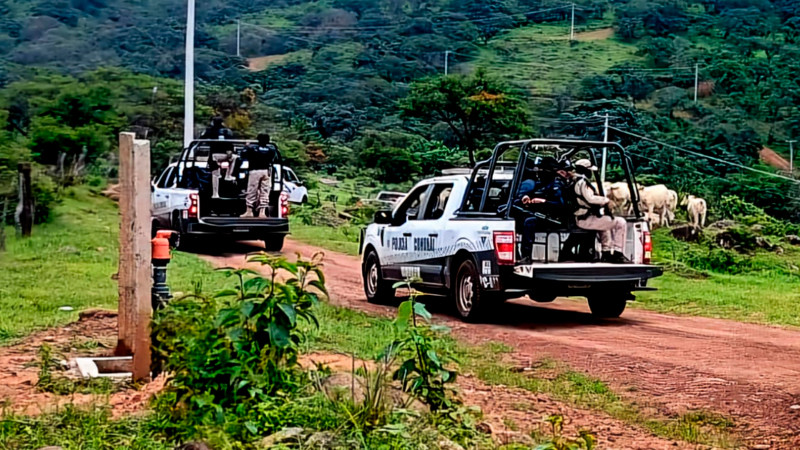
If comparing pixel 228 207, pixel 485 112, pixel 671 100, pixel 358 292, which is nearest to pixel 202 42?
pixel 671 100

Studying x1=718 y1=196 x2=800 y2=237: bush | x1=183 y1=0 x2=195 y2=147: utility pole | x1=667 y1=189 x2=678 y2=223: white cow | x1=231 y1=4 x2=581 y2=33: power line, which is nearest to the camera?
x1=183 y1=0 x2=195 y2=147: utility pole

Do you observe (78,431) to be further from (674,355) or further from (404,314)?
(674,355)

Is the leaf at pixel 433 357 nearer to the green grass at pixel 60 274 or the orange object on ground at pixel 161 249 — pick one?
the orange object on ground at pixel 161 249

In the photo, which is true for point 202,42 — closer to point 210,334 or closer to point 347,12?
point 347,12

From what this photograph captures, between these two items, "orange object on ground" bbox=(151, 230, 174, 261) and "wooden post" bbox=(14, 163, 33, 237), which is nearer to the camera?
"orange object on ground" bbox=(151, 230, 174, 261)

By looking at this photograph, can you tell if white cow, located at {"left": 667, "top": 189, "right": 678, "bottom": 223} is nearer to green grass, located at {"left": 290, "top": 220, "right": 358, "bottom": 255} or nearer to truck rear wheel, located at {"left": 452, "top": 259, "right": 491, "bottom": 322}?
green grass, located at {"left": 290, "top": 220, "right": 358, "bottom": 255}

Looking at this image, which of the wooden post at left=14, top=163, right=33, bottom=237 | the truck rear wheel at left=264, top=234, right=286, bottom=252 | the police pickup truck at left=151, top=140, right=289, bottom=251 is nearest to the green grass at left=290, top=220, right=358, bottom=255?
the truck rear wheel at left=264, top=234, right=286, bottom=252

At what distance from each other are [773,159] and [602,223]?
111 ft

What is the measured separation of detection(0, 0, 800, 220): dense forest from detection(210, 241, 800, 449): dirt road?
11478 mm

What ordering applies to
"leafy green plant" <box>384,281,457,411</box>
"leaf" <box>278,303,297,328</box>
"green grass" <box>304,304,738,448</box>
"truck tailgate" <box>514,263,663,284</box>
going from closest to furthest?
"leaf" <box>278,303,297,328</box> < "leafy green plant" <box>384,281,457,411</box> < "green grass" <box>304,304,738,448</box> < "truck tailgate" <box>514,263,663,284</box>

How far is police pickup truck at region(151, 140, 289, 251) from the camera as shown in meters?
17.8

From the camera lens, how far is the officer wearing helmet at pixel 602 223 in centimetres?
1109

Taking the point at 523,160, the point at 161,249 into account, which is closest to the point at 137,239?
the point at 161,249

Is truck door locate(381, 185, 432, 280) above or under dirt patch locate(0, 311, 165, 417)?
above
